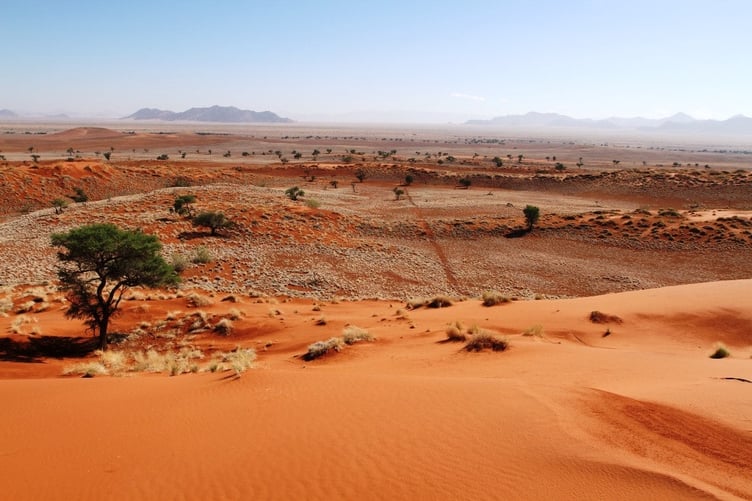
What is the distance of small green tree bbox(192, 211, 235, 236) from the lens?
33406 mm

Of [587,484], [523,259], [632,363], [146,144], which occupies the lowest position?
[523,259]

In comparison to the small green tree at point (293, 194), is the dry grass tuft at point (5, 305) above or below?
below

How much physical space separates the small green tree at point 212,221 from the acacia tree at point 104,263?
52.7ft

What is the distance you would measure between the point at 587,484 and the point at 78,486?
583 centimetres

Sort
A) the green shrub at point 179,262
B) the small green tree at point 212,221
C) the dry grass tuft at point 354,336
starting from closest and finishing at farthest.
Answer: the dry grass tuft at point 354,336
the green shrub at point 179,262
the small green tree at point 212,221

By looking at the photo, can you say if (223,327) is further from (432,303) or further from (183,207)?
(183,207)

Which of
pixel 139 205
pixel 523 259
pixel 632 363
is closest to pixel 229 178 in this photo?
pixel 139 205

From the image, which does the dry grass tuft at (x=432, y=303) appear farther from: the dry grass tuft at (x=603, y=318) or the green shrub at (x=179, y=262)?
the green shrub at (x=179, y=262)

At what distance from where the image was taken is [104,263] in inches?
645

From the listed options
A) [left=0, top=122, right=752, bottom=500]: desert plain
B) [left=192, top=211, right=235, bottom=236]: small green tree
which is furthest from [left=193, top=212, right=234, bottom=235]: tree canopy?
[left=0, top=122, right=752, bottom=500]: desert plain

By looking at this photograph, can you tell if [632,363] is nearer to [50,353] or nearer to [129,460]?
[129,460]

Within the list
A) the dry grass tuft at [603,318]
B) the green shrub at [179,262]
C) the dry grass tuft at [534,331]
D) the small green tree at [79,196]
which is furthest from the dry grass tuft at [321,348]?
the small green tree at [79,196]

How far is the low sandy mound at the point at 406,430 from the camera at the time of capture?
516 centimetres

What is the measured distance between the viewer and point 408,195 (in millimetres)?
57125
